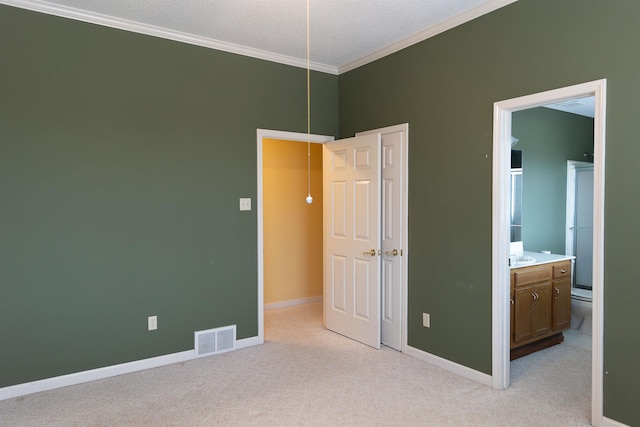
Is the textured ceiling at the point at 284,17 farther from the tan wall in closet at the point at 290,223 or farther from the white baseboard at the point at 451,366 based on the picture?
the white baseboard at the point at 451,366

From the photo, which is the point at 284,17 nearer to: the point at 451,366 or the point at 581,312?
the point at 451,366

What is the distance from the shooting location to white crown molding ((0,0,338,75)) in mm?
2996

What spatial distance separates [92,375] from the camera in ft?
10.6

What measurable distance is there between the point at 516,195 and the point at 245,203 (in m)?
3.17

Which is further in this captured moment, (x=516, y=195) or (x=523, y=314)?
(x=516, y=195)

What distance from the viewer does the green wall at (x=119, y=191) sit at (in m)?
2.98

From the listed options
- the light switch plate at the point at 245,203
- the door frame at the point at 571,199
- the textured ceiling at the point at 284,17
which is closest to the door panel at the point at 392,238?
the textured ceiling at the point at 284,17

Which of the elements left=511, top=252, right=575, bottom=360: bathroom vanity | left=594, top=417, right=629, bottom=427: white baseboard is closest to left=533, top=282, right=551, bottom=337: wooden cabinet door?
left=511, top=252, right=575, bottom=360: bathroom vanity

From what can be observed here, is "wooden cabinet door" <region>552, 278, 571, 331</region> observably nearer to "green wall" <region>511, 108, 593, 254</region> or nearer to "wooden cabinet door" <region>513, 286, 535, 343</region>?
"wooden cabinet door" <region>513, 286, 535, 343</region>

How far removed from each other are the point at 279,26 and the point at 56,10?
66.0 inches

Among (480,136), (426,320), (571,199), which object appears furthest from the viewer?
(571,199)

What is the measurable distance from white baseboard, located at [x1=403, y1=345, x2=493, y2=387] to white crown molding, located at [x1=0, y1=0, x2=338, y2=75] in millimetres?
3047

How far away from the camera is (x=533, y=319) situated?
3.80 metres

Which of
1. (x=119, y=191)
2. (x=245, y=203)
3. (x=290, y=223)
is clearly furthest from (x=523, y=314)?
(x=119, y=191)
